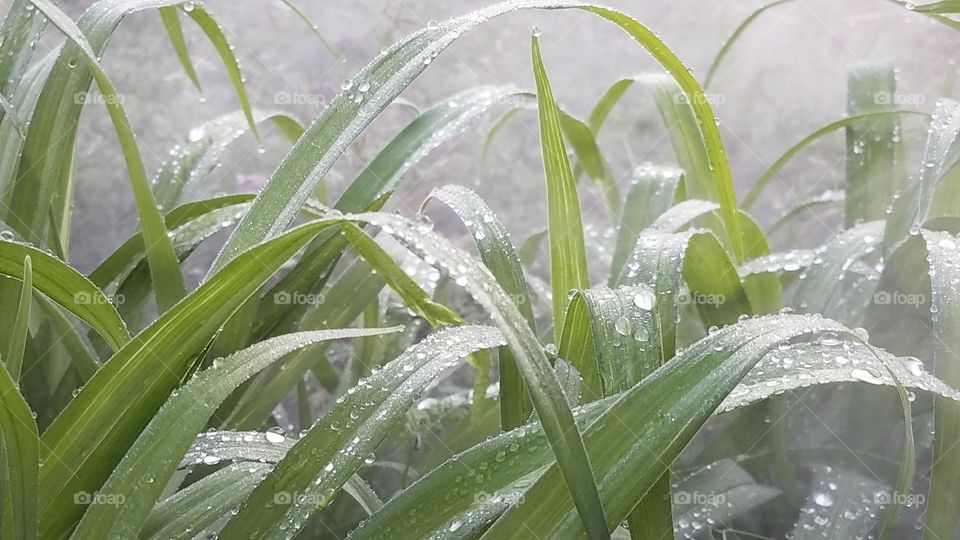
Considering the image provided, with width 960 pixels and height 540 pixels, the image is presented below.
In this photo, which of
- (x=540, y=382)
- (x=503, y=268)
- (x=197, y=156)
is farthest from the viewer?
(x=197, y=156)

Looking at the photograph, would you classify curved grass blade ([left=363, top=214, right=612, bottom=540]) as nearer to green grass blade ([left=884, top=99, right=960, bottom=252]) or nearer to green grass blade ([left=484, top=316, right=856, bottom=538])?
green grass blade ([left=484, top=316, right=856, bottom=538])

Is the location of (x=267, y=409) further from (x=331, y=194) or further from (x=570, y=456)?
(x=331, y=194)

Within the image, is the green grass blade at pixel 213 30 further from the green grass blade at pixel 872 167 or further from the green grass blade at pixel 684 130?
the green grass blade at pixel 872 167

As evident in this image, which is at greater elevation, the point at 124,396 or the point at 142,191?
the point at 142,191

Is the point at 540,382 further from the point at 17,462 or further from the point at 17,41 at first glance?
the point at 17,41

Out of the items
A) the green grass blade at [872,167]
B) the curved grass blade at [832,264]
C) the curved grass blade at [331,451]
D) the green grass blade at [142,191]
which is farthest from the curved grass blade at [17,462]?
the green grass blade at [872,167]

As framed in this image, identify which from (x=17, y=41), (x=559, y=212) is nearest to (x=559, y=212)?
(x=559, y=212)

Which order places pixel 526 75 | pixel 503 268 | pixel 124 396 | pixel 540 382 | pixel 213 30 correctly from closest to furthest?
pixel 540 382 → pixel 124 396 → pixel 503 268 → pixel 213 30 → pixel 526 75
